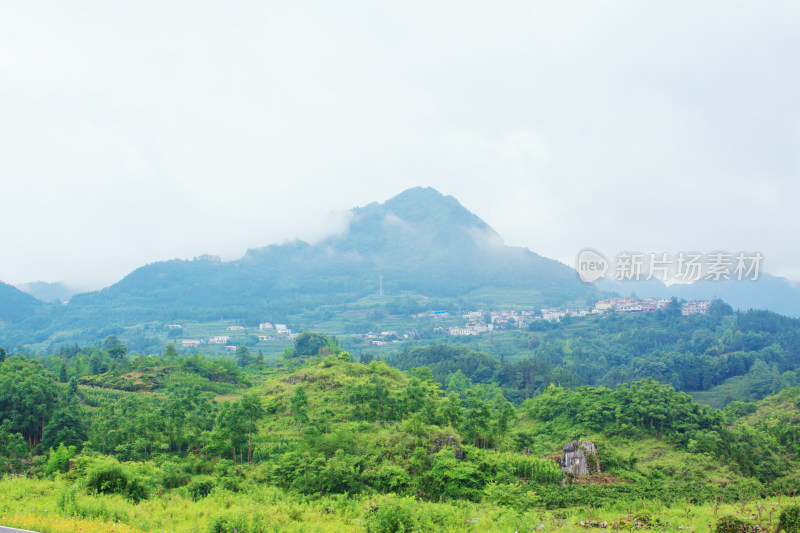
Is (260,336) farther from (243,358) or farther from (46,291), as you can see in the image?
(46,291)

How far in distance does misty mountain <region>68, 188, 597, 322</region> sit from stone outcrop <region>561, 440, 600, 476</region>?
116 metres

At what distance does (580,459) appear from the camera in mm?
20156

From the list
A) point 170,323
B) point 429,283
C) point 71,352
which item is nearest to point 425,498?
point 71,352

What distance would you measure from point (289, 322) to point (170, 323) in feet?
93.1

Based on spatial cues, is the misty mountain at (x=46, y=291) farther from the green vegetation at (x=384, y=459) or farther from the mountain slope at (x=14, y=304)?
the green vegetation at (x=384, y=459)

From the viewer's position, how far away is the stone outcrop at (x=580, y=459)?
19812 millimetres

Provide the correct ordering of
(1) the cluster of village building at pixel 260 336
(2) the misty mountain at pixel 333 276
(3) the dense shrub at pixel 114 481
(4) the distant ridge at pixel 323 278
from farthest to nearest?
1. (2) the misty mountain at pixel 333 276
2. (4) the distant ridge at pixel 323 278
3. (1) the cluster of village building at pixel 260 336
4. (3) the dense shrub at pixel 114 481

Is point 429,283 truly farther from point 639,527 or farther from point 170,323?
point 639,527

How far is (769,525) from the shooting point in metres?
10.3

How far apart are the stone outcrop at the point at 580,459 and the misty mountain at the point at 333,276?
116m

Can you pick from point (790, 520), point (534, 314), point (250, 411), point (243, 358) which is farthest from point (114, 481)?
point (534, 314)

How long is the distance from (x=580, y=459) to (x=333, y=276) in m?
148

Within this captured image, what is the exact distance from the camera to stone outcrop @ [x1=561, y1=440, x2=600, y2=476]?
19.8 meters

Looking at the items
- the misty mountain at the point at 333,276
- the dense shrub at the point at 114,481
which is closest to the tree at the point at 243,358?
the dense shrub at the point at 114,481
